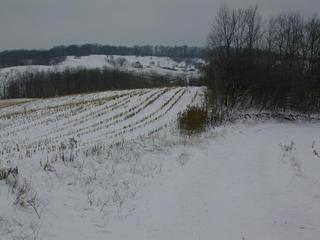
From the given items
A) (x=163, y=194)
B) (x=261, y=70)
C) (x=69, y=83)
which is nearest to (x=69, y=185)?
(x=163, y=194)

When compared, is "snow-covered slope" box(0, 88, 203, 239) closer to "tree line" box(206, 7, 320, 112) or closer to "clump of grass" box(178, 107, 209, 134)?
"clump of grass" box(178, 107, 209, 134)

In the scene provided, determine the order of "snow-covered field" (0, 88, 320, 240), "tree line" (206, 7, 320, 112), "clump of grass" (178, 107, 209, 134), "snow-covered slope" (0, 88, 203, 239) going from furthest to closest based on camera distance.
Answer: "tree line" (206, 7, 320, 112)
"clump of grass" (178, 107, 209, 134)
"snow-covered field" (0, 88, 320, 240)
"snow-covered slope" (0, 88, 203, 239)

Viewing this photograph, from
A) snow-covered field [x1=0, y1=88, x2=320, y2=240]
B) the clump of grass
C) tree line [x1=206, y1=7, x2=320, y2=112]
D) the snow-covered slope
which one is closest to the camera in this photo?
the snow-covered slope

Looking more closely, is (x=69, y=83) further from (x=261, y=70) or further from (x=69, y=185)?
(x=69, y=185)

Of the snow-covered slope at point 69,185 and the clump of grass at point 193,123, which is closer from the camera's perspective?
the snow-covered slope at point 69,185

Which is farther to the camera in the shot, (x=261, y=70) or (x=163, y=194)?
(x=261, y=70)

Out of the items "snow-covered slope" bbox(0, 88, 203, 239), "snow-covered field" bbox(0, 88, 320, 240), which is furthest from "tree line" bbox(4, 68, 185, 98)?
"snow-covered slope" bbox(0, 88, 203, 239)

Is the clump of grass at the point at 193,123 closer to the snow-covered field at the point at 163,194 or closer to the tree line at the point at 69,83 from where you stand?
the snow-covered field at the point at 163,194

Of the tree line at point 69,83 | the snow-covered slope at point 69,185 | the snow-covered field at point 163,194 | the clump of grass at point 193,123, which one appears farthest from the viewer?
the tree line at point 69,83

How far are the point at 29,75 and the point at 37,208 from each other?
406 feet

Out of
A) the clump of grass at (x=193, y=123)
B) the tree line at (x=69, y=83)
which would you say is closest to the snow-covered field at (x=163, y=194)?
Result: the clump of grass at (x=193, y=123)

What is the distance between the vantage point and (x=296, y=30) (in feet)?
131

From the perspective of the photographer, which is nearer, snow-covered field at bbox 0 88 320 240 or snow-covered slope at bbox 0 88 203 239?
snow-covered slope at bbox 0 88 203 239

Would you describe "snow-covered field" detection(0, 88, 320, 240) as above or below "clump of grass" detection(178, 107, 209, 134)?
below
